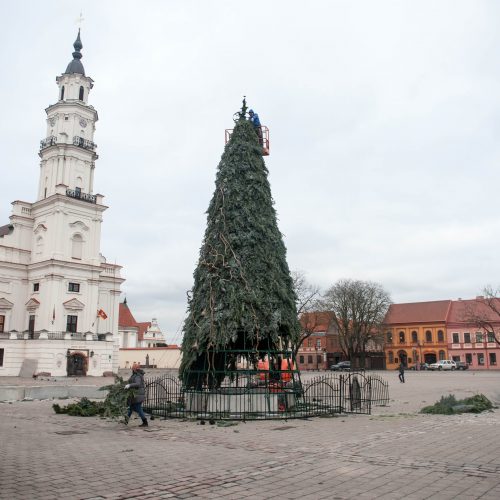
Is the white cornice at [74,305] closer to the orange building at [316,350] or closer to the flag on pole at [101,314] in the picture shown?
the flag on pole at [101,314]

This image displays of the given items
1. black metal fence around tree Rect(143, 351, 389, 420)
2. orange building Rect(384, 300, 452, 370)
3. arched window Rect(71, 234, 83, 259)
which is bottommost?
black metal fence around tree Rect(143, 351, 389, 420)

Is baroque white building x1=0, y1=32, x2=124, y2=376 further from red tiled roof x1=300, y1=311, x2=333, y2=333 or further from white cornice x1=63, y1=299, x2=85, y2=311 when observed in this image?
red tiled roof x1=300, y1=311, x2=333, y2=333

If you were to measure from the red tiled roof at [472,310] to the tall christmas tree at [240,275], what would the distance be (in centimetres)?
6055

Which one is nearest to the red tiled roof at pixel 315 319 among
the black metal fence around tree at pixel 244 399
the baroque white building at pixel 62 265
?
the baroque white building at pixel 62 265

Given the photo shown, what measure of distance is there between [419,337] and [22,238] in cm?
5888

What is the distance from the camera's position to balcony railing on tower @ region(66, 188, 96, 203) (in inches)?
2120

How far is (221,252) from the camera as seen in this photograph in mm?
15602

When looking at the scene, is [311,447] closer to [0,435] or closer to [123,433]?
[123,433]

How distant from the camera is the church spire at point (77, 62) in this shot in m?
57.1

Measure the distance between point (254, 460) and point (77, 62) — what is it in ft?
194

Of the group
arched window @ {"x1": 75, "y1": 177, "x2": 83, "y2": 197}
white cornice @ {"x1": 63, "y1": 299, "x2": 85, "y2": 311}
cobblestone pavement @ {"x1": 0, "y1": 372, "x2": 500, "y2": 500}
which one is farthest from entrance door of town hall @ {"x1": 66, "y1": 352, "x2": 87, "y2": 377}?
cobblestone pavement @ {"x1": 0, "y1": 372, "x2": 500, "y2": 500}

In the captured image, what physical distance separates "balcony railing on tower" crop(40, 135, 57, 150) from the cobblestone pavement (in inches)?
1865

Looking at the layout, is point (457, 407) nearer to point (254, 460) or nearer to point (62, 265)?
point (254, 460)

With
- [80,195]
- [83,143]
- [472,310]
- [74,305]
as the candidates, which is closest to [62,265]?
[74,305]
